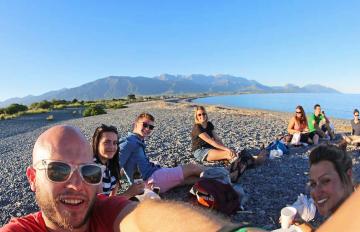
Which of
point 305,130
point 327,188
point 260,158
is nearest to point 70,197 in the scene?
point 327,188

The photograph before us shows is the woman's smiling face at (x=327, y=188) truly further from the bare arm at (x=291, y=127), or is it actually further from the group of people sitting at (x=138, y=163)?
the bare arm at (x=291, y=127)

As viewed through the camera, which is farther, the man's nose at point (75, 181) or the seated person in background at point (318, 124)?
the seated person in background at point (318, 124)

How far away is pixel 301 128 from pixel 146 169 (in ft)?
25.1

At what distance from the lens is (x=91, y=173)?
261cm

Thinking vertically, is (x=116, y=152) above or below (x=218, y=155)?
above

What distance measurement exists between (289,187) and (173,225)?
5797mm

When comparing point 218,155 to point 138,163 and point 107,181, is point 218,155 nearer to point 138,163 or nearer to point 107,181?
point 138,163

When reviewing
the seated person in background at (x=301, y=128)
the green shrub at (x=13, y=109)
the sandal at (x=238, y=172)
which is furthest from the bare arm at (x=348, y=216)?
the green shrub at (x=13, y=109)

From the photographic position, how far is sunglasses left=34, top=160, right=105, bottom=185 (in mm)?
2493

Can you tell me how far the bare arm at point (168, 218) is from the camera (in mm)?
1868

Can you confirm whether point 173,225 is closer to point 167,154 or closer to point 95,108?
point 167,154

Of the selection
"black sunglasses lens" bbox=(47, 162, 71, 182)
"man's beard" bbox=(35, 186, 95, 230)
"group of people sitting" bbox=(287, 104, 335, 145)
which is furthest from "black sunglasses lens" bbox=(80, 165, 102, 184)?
"group of people sitting" bbox=(287, 104, 335, 145)

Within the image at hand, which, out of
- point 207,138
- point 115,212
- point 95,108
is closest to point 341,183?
point 115,212

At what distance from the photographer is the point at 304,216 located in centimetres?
516
